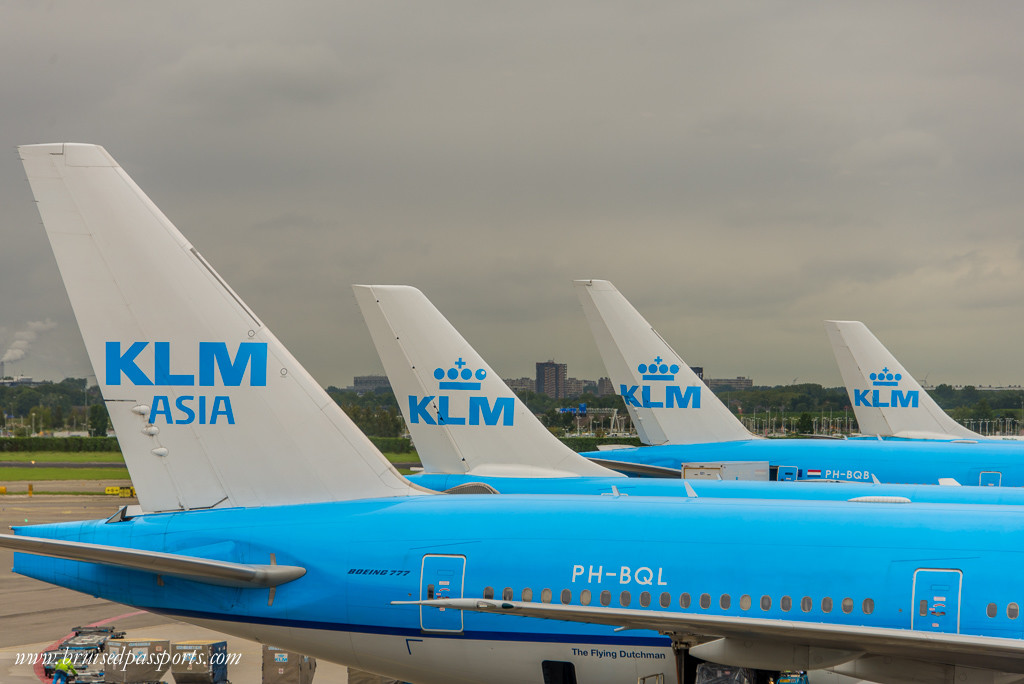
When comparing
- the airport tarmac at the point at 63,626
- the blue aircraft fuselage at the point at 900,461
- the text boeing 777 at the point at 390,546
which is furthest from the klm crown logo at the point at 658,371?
the text boeing 777 at the point at 390,546

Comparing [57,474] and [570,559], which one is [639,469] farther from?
[57,474]

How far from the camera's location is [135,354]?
15.4 metres

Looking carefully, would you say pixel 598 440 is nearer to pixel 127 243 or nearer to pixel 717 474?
pixel 717 474

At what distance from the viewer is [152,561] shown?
1323 cm

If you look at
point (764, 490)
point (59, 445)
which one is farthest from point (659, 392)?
point (59, 445)

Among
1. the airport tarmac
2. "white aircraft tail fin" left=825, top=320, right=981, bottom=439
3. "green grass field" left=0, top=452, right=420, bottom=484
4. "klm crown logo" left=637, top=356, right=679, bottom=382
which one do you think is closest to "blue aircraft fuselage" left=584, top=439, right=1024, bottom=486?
"klm crown logo" left=637, top=356, right=679, bottom=382

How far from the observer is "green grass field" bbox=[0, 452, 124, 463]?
4787 inches

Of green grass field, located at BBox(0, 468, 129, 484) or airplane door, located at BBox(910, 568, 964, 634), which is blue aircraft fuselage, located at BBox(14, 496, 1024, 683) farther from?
green grass field, located at BBox(0, 468, 129, 484)

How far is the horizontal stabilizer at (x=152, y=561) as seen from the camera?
42.9ft

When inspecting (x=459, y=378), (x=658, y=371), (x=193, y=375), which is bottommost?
(x=193, y=375)

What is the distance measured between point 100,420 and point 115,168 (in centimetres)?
16494

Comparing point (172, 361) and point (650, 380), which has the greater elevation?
point (650, 380)

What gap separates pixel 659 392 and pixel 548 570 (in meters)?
25.6

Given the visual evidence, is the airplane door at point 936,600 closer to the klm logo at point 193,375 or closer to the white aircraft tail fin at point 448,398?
the klm logo at point 193,375
